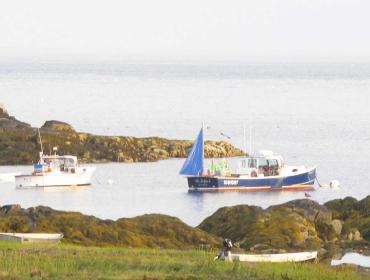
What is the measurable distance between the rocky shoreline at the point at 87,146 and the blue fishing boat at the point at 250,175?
10059 millimetres

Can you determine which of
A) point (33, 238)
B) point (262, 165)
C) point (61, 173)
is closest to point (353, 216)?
point (33, 238)

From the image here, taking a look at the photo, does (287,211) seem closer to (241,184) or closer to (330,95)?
(241,184)

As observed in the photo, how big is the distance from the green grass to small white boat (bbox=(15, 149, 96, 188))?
155 ft

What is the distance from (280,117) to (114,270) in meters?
116

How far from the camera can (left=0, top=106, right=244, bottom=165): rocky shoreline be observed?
84750mm

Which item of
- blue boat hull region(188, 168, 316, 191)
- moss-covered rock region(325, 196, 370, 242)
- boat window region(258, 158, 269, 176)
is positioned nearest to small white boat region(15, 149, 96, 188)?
blue boat hull region(188, 168, 316, 191)

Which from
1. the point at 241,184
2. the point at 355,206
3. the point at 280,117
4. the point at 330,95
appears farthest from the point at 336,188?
the point at 330,95

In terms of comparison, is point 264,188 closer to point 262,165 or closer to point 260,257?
point 262,165

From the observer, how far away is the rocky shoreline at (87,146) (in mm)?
84750

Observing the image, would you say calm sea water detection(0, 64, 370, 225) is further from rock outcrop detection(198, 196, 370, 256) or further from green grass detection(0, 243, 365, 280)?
green grass detection(0, 243, 365, 280)

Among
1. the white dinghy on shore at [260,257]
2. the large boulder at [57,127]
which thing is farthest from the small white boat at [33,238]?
the large boulder at [57,127]

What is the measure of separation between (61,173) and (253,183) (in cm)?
1080

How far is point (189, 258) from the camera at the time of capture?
29.2 m

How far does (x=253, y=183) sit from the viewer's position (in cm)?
7700
